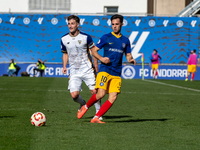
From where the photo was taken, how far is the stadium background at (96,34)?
1268 inches

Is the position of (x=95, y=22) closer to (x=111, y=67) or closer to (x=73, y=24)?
(x=73, y=24)

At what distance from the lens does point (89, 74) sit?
7477mm

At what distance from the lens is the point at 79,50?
737 centimetres

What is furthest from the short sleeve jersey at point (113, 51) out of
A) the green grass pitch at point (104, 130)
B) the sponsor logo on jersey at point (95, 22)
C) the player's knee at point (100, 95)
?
the sponsor logo on jersey at point (95, 22)

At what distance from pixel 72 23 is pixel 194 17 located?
26.9 meters

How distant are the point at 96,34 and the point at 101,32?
46 centimetres

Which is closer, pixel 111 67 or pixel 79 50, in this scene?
pixel 111 67

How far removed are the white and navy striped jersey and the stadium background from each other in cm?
2468

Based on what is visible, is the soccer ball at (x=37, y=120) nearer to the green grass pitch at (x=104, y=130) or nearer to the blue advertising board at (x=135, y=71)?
the green grass pitch at (x=104, y=130)

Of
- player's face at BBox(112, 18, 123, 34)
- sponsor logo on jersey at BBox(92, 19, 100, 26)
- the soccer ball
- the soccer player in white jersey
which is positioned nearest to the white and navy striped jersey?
the soccer player in white jersey

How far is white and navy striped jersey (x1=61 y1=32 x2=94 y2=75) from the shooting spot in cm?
733

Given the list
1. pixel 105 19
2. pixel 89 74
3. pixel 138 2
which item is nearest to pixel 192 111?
pixel 89 74

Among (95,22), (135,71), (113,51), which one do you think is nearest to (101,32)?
(95,22)

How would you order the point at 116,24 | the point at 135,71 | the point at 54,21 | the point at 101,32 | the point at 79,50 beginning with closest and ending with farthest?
1. the point at 116,24
2. the point at 79,50
3. the point at 135,71
4. the point at 54,21
5. the point at 101,32
